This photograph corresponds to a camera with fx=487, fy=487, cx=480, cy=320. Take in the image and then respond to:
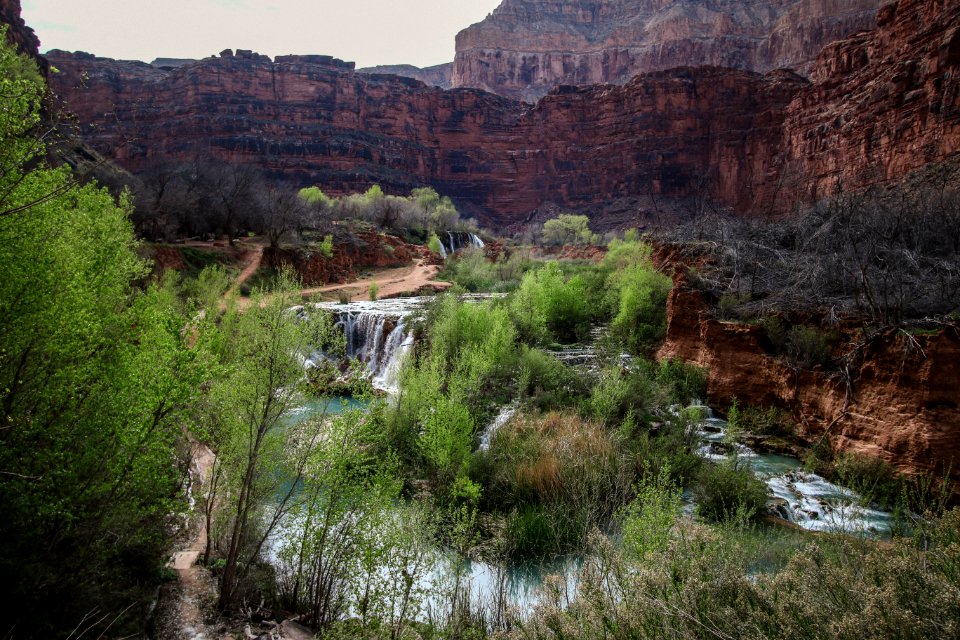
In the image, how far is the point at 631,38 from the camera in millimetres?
102500

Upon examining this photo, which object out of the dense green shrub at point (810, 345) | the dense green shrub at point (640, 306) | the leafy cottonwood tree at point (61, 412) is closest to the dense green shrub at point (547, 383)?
the dense green shrub at point (640, 306)

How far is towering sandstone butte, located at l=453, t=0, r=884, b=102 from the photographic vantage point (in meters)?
75.6

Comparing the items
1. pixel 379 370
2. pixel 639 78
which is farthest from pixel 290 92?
pixel 379 370

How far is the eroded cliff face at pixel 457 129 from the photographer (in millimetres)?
65250

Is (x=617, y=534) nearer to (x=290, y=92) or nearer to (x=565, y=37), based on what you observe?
(x=290, y=92)

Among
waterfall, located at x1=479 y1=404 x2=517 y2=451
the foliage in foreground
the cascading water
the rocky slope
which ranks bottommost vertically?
the cascading water

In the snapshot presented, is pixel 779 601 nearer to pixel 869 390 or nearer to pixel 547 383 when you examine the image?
pixel 869 390

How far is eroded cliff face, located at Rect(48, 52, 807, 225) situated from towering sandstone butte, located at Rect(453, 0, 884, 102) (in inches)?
845

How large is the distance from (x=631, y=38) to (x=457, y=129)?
4758cm

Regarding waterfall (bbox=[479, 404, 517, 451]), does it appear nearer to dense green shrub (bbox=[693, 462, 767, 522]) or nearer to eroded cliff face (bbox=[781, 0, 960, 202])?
dense green shrub (bbox=[693, 462, 767, 522])

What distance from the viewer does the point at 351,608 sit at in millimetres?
7211

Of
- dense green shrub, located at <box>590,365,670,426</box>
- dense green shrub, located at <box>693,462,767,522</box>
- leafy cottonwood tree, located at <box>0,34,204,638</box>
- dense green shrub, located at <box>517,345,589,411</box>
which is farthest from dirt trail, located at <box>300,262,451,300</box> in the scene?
leafy cottonwood tree, located at <box>0,34,204,638</box>

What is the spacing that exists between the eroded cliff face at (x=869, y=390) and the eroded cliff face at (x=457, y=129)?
54427 millimetres

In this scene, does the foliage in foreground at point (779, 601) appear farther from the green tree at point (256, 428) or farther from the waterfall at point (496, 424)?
the waterfall at point (496, 424)
